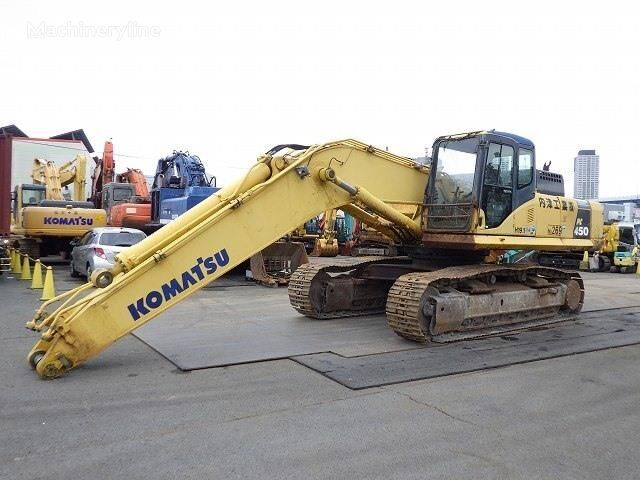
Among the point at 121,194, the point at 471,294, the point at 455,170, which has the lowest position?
the point at 471,294

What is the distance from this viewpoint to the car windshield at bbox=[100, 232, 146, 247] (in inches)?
573

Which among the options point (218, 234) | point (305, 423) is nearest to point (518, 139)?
point (218, 234)

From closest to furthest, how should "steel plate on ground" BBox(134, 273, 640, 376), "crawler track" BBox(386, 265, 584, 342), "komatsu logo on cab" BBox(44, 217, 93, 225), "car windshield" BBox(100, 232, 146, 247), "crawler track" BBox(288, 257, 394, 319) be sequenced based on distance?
"steel plate on ground" BBox(134, 273, 640, 376) < "crawler track" BBox(386, 265, 584, 342) < "crawler track" BBox(288, 257, 394, 319) < "car windshield" BBox(100, 232, 146, 247) < "komatsu logo on cab" BBox(44, 217, 93, 225)

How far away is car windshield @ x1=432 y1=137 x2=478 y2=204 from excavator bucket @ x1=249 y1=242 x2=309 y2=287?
6.85 meters

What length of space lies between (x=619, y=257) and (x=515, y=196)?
17.6 m

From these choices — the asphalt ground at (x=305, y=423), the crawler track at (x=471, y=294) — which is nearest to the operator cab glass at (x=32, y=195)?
the asphalt ground at (x=305, y=423)

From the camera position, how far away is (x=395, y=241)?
31.0 ft

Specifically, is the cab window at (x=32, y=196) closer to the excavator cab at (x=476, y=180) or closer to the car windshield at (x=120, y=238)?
the car windshield at (x=120, y=238)

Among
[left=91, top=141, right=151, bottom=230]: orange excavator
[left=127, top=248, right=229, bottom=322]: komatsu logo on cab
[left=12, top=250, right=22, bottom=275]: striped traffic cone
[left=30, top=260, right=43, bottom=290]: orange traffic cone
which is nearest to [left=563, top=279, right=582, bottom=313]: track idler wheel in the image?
[left=127, top=248, right=229, bottom=322]: komatsu logo on cab

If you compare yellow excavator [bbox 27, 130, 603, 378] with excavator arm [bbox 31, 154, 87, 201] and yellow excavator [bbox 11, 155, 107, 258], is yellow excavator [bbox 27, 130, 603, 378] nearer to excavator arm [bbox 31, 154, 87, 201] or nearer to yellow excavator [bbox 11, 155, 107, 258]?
yellow excavator [bbox 11, 155, 107, 258]

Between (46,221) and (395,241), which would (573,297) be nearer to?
(395,241)

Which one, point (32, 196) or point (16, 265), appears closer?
point (16, 265)

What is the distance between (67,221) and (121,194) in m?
2.81

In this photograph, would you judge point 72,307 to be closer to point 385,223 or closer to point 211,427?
point 211,427
